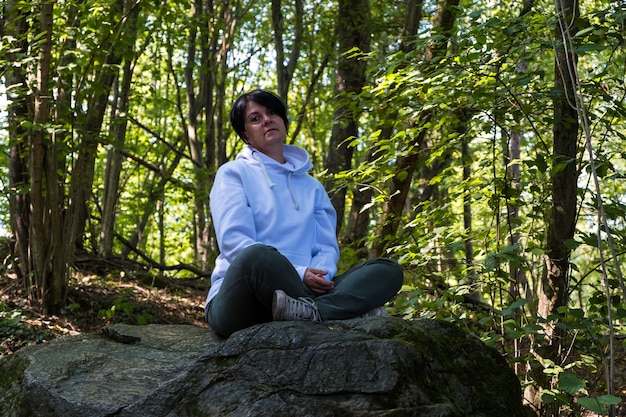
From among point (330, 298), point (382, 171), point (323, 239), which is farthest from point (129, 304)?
point (330, 298)

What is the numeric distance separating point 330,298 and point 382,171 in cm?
208

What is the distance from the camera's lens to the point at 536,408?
4.36 m

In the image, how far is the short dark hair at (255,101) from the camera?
3.94m

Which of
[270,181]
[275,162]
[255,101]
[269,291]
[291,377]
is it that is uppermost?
[255,101]

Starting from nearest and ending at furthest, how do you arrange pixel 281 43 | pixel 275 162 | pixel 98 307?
pixel 275 162, pixel 98 307, pixel 281 43

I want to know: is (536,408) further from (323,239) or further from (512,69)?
(512,69)

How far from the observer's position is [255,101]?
12.9 feet

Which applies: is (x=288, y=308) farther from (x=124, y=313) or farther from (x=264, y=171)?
(x=124, y=313)

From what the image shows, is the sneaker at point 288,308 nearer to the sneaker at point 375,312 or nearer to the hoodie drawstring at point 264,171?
the sneaker at point 375,312

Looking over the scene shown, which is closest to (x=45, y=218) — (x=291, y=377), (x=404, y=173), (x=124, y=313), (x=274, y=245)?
(x=124, y=313)

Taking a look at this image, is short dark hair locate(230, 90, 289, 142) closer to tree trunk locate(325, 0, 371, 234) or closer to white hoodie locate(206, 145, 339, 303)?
white hoodie locate(206, 145, 339, 303)

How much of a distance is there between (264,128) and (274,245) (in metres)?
0.73

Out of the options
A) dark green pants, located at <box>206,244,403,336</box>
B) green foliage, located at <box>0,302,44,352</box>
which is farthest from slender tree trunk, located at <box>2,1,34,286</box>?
dark green pants, located at <box>206,244,403,336</box>

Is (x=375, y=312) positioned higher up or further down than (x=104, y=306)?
higher up
